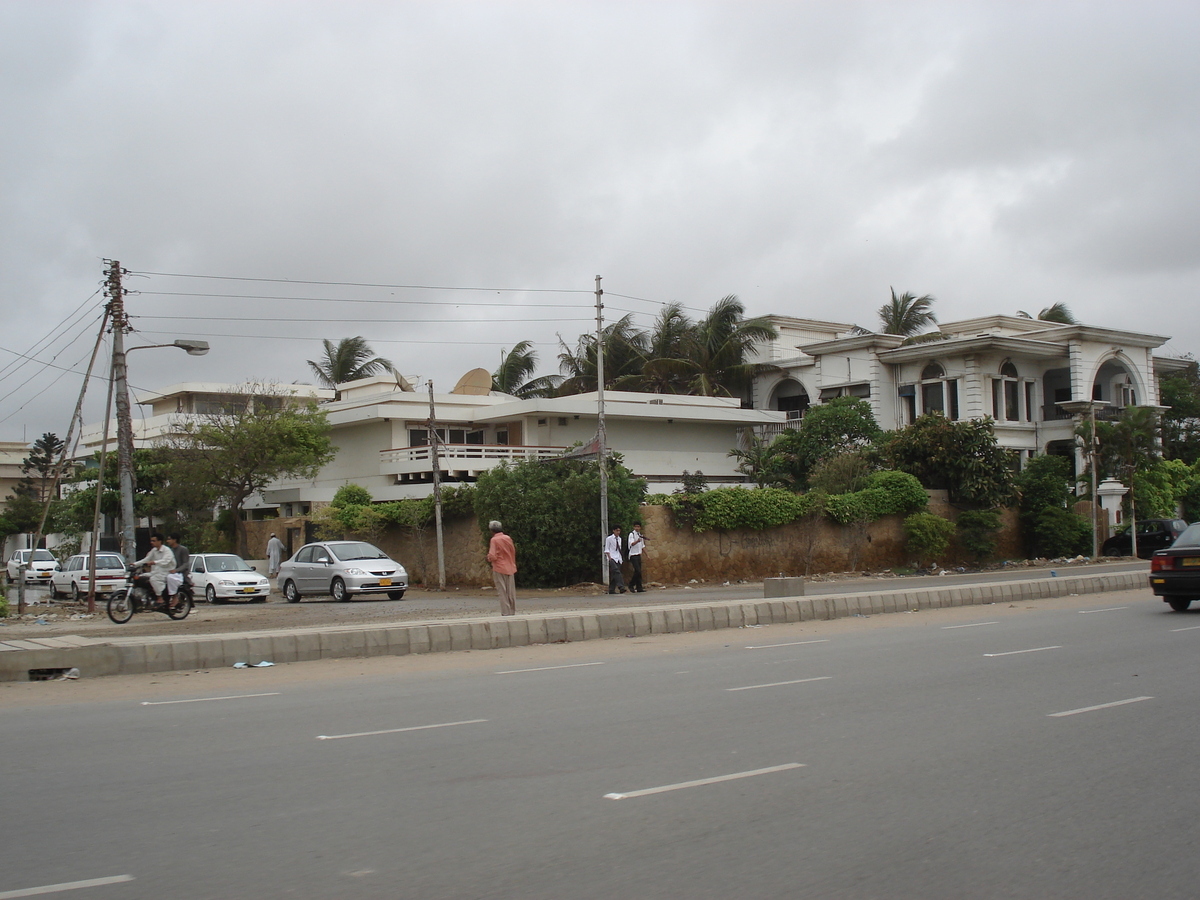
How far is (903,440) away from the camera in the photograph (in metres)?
40.3

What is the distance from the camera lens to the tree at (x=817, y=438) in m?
44.8

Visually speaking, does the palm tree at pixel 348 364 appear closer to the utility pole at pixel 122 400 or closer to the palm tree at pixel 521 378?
the palm tree at pixel 521 378

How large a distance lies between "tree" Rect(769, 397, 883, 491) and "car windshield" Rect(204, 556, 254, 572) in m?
23.0

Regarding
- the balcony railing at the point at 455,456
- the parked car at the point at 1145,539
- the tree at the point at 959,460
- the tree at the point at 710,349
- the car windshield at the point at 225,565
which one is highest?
the tree at the point at 710,349

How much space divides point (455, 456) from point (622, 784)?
35.0m

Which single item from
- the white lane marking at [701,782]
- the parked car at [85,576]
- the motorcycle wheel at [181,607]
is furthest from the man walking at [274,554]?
the white lane marking at [701,782]

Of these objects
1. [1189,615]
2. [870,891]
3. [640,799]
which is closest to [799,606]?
[1189,615]

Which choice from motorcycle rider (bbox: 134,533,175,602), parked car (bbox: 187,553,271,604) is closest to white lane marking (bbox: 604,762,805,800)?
motorcycle rider (bbox: 134,533,175,602)

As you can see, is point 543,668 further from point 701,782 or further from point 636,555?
point 636,555

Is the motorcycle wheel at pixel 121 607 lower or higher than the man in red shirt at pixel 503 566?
lower

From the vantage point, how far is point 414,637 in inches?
602

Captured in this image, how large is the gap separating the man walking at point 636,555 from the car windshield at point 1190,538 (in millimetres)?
13575

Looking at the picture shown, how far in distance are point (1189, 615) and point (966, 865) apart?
14866 millimetres

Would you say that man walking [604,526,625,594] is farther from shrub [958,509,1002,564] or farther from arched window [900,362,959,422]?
arched window [900,362,959,422]
